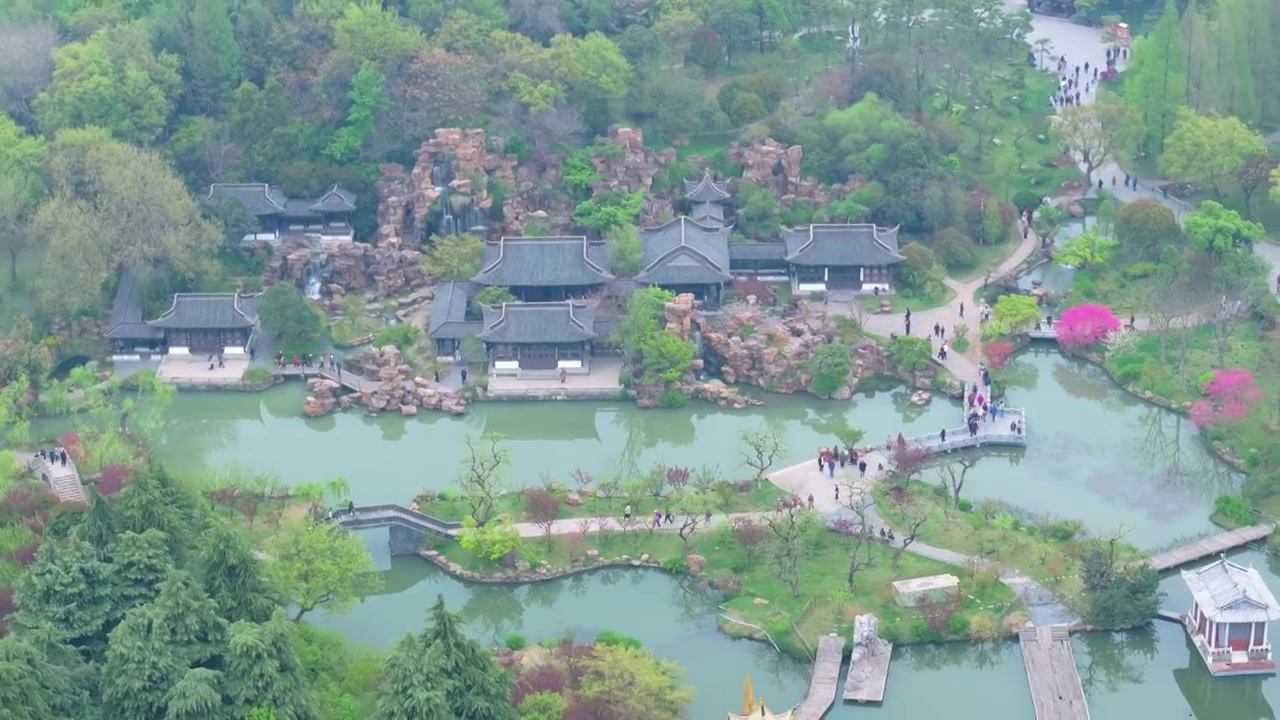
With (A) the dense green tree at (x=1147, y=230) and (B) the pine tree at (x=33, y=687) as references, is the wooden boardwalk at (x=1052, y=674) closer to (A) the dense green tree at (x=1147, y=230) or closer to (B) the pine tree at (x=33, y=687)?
(B) the pine tree at (x=33, y=687)

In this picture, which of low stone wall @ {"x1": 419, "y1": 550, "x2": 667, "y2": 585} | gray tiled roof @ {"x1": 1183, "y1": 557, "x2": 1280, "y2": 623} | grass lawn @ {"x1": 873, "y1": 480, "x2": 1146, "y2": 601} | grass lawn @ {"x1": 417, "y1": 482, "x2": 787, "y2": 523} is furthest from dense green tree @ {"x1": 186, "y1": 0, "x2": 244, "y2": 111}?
gray tiled roof @ {"x1": 1183, "y1": 557, "x2": 1280, "y2": 623}

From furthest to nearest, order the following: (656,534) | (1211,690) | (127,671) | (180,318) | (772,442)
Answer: (180,318) < (772,442) < (656,534) < (1211,690) < (127,671)

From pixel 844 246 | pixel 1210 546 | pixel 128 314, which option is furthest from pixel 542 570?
pixel 844 246

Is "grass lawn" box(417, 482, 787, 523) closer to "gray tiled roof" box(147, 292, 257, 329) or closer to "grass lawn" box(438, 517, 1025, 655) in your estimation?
"grass lawn" box(438, 517, 1025, 655)

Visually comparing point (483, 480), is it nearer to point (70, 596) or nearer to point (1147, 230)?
point (70, 596)

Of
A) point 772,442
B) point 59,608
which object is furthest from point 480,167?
point 59,608

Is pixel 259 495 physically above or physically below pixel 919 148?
below

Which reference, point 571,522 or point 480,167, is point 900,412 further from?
point 480,167

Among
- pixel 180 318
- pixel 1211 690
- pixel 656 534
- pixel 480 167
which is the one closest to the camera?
pixel 1211 690
